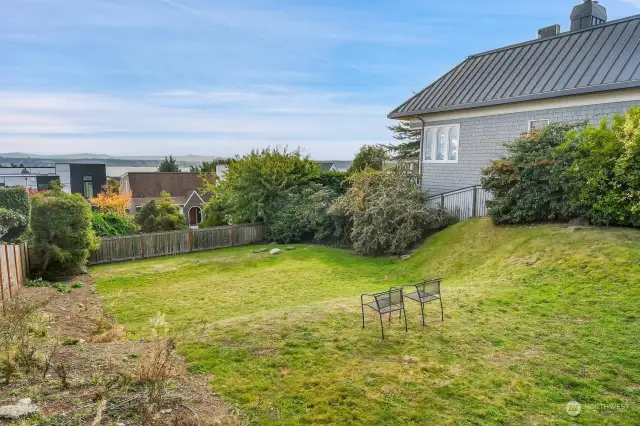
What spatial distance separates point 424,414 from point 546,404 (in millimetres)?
1330

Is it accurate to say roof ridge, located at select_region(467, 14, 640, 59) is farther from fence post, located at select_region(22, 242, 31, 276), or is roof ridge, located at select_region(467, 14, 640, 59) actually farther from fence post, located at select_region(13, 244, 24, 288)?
fence post, located at select_region(22, 242, 31, 276)

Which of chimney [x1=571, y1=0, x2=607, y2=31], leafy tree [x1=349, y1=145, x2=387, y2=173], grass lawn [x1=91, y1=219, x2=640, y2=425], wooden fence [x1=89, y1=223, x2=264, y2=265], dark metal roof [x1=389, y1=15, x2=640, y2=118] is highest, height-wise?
chimney [x1=571, y1=0, x2=607, y2=31]

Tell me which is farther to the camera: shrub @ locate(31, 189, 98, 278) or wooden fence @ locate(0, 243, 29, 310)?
shrub @ locate(31, 189, 98, 278)

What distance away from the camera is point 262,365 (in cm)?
531

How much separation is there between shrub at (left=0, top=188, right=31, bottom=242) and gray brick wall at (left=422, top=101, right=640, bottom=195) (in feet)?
50.9

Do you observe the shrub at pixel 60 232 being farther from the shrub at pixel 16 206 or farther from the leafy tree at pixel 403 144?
the leafy tree at pixel 403 144

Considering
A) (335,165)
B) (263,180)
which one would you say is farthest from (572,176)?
(335,165)

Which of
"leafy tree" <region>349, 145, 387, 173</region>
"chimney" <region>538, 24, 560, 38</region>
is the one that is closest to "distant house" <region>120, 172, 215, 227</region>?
"leafy tree" <region>349, 145, 387, 173</region>

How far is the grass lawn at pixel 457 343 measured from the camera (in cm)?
426

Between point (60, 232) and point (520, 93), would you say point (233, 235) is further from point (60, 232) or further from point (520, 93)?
point (520, 93)

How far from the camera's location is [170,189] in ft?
156

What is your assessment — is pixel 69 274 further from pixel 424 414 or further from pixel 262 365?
pixel 424 414

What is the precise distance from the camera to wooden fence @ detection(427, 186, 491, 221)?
14.5 meters

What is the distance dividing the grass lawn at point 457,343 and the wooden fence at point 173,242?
704cm
